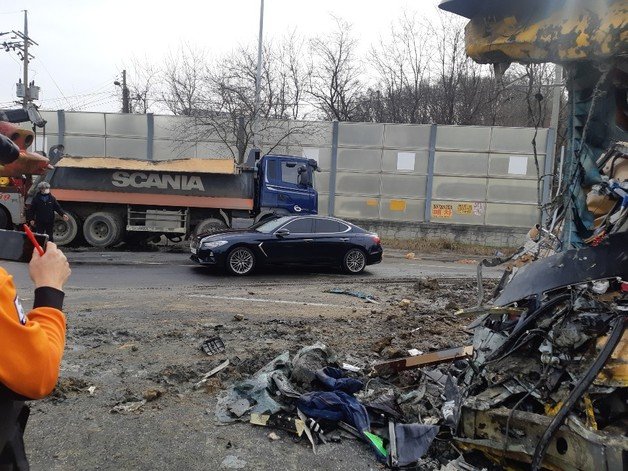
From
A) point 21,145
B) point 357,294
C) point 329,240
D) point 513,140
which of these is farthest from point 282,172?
point 21,145

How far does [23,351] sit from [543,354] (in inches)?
112

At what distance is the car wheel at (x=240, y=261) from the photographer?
1086 cm

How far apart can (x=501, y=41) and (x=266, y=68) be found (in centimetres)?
2459

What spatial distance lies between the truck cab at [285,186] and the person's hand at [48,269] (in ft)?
43.3

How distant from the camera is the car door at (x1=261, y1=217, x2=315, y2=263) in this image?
1109 cm

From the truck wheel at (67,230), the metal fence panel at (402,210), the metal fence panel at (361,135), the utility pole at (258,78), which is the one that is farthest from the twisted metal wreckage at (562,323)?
the metal fence panel at (361,135)

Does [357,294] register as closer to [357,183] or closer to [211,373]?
[211,373]

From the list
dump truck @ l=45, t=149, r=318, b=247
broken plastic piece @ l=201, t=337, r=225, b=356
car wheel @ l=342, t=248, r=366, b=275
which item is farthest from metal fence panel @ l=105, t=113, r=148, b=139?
broken plastic piece @ l=201, t=337, r=225, b=356

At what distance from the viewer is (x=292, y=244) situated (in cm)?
1122

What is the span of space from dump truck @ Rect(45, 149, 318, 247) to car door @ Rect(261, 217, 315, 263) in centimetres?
360

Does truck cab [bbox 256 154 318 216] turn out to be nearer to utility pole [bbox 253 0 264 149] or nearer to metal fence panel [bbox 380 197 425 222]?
utility pole [bbox 253 0 264 149]

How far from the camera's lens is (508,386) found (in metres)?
3.24

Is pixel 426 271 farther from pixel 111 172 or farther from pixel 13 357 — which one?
pixel 13 357

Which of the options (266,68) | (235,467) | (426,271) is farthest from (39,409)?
(266,68)
